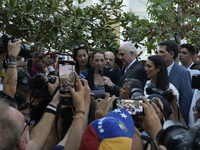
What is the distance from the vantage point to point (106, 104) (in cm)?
182

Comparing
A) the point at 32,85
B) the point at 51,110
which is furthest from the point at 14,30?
the point at 51,110

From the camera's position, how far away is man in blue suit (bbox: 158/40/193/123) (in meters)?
3.27

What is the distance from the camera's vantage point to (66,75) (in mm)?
1831

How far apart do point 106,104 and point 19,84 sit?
158 centimetres

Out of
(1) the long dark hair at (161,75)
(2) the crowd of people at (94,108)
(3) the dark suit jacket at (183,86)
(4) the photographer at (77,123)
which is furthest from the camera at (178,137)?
(3) the dark suit jacket at (183,86)

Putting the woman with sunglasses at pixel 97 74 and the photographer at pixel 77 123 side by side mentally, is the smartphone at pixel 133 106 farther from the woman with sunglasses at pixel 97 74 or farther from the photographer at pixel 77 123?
the woman with sunglasses at pixel 97 74

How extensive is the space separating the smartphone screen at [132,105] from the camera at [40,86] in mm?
692

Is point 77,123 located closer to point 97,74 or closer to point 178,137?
point 178,137

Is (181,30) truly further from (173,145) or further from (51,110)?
(173,145)

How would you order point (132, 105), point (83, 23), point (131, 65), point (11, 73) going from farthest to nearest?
1. point (83, 23)
2. point (131, 65)
3. point (11, 73)
4. point (132, 105)

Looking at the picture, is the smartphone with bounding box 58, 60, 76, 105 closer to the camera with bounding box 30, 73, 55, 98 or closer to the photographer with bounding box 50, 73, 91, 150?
the photographer with bounding box 50, 73, 91, 150

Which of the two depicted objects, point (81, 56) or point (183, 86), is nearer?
point (183, 86)

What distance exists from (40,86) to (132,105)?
3.09ft

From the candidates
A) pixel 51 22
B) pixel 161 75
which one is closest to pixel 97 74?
pixel 51 22
